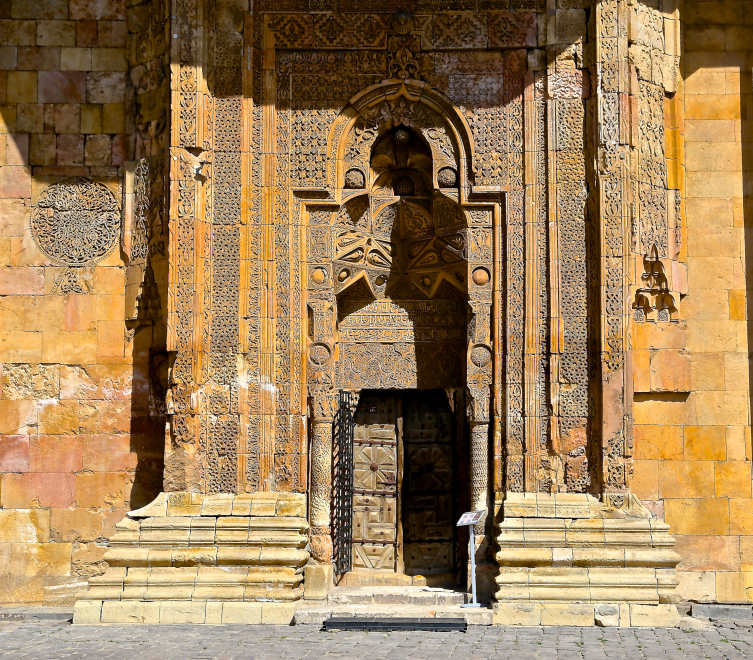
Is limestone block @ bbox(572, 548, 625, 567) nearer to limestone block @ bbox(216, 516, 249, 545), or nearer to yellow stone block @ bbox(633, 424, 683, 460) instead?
yellow stone block @ bbox(633, 424, 683, 460)

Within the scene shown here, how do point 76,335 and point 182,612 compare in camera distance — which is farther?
point 76,335

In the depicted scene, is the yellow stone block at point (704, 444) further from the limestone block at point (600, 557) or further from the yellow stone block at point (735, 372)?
the limestone block at point (600, 557)

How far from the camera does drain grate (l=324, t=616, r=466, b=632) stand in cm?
940

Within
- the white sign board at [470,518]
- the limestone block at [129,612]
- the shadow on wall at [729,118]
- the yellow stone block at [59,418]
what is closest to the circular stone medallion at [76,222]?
the yellow stone block at [59,418]

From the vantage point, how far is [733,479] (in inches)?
441

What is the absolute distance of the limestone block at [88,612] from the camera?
392 inches

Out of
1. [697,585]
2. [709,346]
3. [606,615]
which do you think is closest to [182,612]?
[606,615]

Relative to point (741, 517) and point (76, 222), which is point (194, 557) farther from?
point (741, 517)

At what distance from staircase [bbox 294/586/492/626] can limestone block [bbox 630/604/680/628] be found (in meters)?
1.40

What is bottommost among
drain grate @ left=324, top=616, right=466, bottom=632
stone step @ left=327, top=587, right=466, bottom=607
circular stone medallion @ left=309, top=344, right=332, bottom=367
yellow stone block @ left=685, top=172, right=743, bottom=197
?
drain grate @ left=324, top=616, right=466, bottom=632

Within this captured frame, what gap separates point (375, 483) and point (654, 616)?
347cm

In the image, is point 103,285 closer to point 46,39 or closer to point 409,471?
point 46,39

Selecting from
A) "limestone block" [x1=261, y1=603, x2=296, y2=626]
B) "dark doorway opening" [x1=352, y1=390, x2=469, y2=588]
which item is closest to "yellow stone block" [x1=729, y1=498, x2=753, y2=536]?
"dark doorway opening" [x1=352, y1=390, x2=469, y2=588]

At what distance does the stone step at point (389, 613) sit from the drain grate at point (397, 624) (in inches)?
10.7
